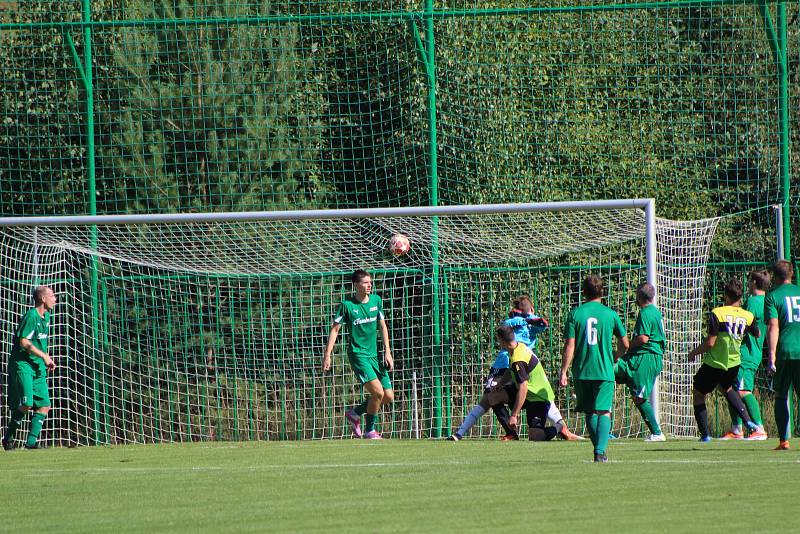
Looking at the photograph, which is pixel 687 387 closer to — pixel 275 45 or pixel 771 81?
pixel 771 81

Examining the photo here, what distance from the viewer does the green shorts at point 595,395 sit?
942cm

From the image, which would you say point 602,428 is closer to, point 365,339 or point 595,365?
point 595,365

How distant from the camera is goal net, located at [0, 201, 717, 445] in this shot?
14.6m

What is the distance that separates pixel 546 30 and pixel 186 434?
23.6ft

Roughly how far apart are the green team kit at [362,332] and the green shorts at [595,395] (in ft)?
14.2

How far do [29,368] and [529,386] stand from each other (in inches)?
208

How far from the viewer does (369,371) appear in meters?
13.5

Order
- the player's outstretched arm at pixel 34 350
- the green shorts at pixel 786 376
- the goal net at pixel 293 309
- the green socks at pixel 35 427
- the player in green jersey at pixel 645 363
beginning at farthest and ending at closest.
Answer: the goal net at pixel 293 309 → the green socks at pixel 35 427 → the player's outstretched arm at pixel 34 350 → the player in green jersey at pixel 645 363 → the green shorts at pixel 786 376

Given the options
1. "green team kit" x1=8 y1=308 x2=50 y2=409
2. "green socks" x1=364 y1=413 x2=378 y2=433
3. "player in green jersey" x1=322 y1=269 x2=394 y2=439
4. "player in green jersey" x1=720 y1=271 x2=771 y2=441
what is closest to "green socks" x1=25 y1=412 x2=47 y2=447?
"green team kit" x1=8 y1=308 x2=50 y2=409

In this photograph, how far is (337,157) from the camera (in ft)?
56.5

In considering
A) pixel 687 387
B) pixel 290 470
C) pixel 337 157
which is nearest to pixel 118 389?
pixel 337 157

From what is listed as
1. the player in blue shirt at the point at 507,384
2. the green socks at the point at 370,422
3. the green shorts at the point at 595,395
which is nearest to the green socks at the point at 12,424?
the green socks at the point at 370,422

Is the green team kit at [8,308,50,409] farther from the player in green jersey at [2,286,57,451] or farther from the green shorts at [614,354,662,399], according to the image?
the green shorts at [614,354,662,399]

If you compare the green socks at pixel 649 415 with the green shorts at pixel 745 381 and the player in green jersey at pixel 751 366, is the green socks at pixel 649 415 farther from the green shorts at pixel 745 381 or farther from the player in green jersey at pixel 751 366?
the green shorts at pixel 745 381
